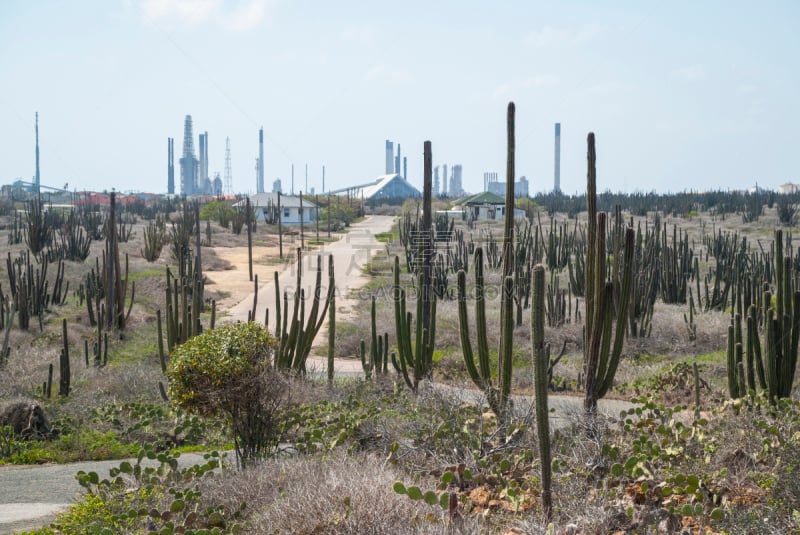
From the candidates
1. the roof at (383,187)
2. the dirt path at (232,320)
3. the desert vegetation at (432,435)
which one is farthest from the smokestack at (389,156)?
the desert vegetation at (432,435)

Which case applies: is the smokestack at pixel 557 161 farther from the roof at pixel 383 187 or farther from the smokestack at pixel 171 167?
the smokestack at pixel 171 167

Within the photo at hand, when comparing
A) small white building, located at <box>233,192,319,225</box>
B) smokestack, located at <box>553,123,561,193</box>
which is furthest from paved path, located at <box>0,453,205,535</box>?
smokestack, located at <box>553,123,561,193</box>

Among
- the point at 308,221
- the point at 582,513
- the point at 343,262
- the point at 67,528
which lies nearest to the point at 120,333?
the point at 67,528

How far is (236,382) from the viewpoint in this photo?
662cm

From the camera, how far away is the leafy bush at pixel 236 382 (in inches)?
259

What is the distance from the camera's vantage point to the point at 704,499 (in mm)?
5125

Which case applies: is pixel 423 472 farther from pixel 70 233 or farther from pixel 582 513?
pixel 70 233

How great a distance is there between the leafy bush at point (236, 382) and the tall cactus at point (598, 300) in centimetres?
269

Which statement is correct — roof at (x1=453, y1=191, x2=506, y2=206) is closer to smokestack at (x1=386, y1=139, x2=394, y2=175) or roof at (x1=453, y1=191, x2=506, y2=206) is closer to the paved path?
the paved path

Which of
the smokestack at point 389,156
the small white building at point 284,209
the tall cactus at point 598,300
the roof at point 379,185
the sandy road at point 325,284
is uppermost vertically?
the smokestack at point 389,156

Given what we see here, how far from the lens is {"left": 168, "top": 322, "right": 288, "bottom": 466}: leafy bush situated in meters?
→ 6.59

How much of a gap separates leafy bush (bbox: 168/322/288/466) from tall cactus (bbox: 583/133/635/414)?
2695mm

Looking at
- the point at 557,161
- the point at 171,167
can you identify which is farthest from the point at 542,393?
the point at 171,167

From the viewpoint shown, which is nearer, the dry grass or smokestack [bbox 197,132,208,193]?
the dry grass
